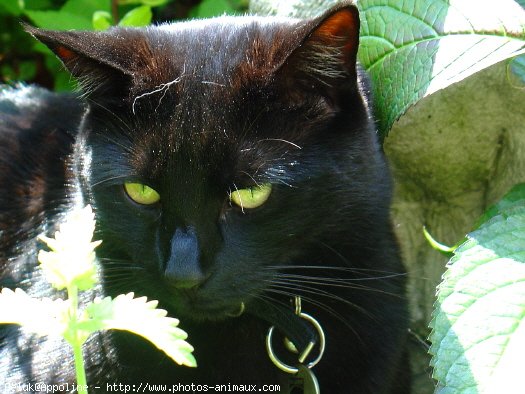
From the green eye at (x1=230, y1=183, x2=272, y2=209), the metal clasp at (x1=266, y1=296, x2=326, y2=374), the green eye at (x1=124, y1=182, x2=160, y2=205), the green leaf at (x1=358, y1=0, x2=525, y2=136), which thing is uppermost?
the green leaf at (x1=358, y1=0, x2=525, y2=136)

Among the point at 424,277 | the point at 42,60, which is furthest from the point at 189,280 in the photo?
the point at 42,60

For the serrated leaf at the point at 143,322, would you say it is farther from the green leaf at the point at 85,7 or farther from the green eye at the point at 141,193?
the green leaf at the point at 85,7

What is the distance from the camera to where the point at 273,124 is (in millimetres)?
1306

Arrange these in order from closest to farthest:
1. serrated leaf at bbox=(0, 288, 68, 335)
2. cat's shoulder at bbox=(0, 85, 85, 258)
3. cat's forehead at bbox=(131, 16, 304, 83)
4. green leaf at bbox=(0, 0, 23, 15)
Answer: serrated leaf at bbox=(0, 288, 68, 335) < cat's forehead at bbox=(131, 16, 304, 83) < cat's shoulder at bbox=(0, 85, 85, 258) < green leaf at bbox=(0, 0, 23, 15)

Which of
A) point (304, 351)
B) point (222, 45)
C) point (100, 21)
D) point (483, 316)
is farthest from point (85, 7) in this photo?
point (483, 316)

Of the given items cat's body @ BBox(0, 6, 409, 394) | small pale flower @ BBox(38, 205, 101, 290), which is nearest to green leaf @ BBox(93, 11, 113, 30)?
cat's body @ BBox(0, 6, 409, 394)

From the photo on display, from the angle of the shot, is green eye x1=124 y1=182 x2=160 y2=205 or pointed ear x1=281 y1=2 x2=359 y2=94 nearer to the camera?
pointed ear x1=281 y1=2 x2=359 y2=94

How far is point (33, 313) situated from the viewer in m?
0.75

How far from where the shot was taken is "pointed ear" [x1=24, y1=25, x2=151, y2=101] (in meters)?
1.23

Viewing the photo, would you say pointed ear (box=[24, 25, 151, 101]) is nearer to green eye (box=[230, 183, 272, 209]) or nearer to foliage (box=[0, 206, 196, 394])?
green eye (box=[230, 183, 272, 209])

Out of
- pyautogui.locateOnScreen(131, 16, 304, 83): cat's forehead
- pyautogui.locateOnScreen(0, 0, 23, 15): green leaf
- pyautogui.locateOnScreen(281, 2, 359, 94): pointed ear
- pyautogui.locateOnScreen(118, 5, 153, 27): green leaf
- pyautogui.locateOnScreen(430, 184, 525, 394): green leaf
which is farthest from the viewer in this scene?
pyautogui.locateOnScreen(0, 0, 23, 15): green leaf

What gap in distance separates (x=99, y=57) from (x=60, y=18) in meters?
1.11

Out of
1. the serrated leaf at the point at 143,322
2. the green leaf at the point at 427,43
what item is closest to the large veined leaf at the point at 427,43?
the green leaf at the point at 427,43

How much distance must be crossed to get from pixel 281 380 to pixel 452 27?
2.29 feet
